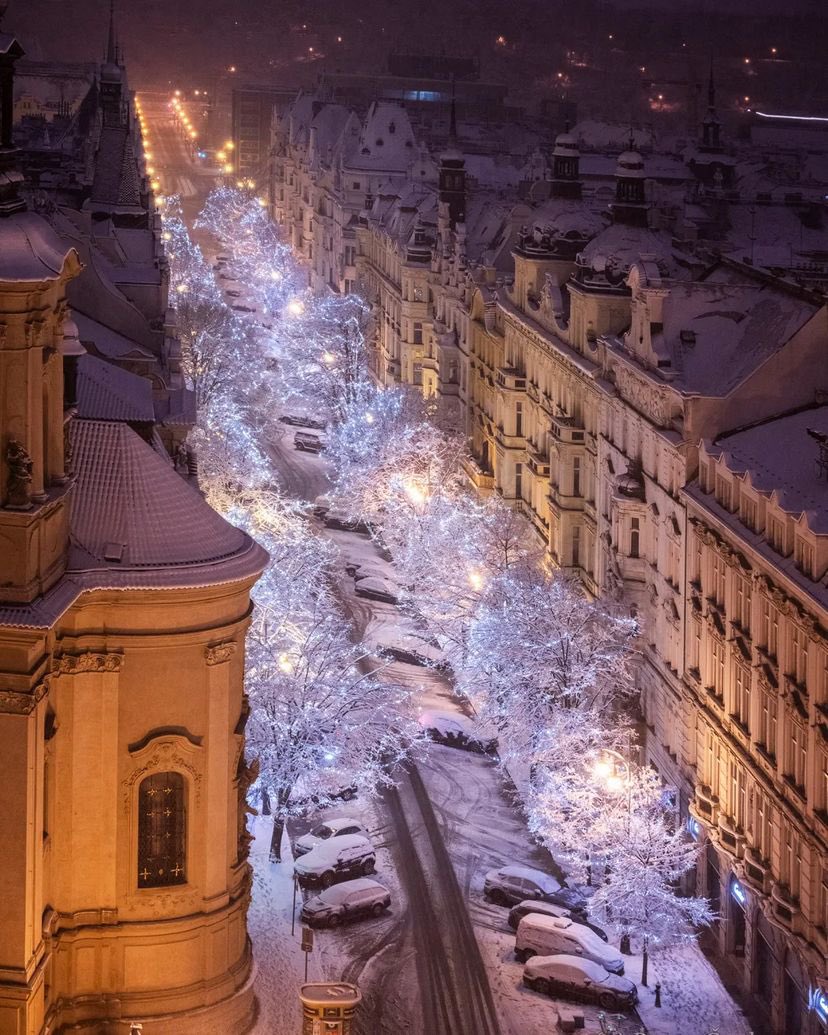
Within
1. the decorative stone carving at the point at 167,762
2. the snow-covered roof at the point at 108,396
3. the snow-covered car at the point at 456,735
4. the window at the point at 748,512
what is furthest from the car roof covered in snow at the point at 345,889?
the decorative stone carving at the point at 167,762

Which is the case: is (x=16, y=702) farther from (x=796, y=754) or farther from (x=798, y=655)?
(x=796, y=754)

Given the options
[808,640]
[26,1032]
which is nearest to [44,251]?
[26,1032]

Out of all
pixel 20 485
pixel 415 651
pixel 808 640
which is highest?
pixel 20 485

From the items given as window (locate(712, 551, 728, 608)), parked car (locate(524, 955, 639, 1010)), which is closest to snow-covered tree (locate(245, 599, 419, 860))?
parked car (locate(524, 955, 639, 1010))

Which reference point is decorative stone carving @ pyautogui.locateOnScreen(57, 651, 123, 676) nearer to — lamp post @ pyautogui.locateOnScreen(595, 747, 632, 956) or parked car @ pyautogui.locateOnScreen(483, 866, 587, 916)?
parked car @ pyautogui.locateOnScreen(483, 866, 587, 916)

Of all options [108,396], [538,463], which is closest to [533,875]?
[108,396]

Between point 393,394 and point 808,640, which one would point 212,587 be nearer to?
point 808,640
